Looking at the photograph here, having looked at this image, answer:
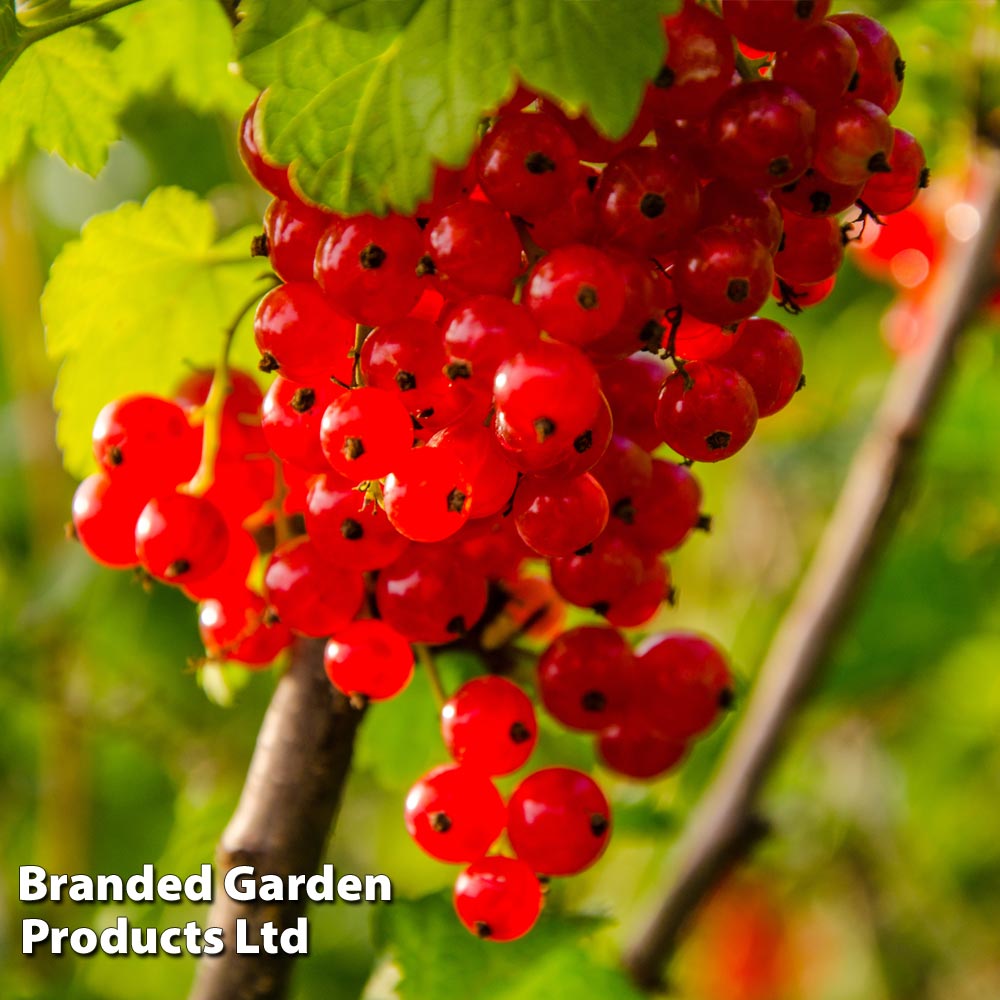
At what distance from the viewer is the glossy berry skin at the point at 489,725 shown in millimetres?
748

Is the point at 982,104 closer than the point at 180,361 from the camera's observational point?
No

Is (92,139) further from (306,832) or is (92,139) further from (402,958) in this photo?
(402,958)

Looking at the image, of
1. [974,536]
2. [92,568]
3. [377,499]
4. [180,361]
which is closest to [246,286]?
[180,361]

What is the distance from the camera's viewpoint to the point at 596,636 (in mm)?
803

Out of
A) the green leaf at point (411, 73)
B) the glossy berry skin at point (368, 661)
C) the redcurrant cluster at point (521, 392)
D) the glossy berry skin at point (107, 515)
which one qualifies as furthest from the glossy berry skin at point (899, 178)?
the glossy berry skin at point (107, 515)

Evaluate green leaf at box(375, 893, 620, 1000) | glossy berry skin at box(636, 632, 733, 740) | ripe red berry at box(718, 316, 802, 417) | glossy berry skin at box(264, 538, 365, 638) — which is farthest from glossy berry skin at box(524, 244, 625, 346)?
green leaf at box(375, 893, 620, 1000)

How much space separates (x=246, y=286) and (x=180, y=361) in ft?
0.29

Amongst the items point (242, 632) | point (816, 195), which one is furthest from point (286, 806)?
point (816, 195)

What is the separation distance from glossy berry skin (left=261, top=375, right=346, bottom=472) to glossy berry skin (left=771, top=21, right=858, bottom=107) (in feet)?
1.02

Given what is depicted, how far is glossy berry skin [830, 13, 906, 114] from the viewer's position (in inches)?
25.7

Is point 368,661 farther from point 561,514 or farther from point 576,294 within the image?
point 576,294

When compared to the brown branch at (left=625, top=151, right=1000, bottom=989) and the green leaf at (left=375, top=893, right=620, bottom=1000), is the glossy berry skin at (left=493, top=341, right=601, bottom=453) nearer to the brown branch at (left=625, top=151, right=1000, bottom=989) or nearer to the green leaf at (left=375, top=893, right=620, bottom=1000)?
the green leaf at (left=375, top=893, right=620, bottom=1000)

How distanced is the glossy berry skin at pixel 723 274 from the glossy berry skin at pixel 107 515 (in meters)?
0.40

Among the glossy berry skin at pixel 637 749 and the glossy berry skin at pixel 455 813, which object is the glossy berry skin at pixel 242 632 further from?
the glossy berry skin at pixel 637 749
